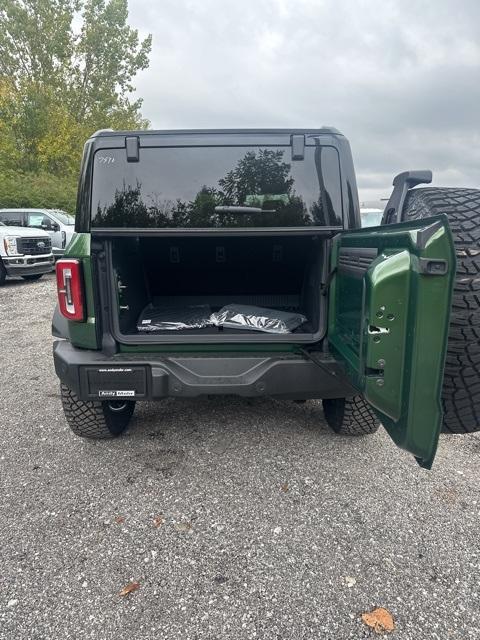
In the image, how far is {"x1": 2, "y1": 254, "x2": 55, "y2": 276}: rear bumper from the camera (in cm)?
1019

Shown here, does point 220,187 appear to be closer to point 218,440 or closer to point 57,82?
point 218,440

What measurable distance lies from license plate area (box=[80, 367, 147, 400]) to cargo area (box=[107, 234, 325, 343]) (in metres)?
0.23

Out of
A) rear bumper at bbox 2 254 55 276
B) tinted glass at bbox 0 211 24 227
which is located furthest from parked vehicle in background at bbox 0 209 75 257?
rear bumper at bbox 2 254 55 276

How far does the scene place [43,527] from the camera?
2.26 meters

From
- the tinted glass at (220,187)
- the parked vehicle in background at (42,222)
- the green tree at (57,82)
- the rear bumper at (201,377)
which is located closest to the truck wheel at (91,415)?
the rear bumper at (201,377)

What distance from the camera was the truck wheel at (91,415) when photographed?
2902mm

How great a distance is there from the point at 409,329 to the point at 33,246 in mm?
10739

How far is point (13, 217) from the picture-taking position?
41.1 ft

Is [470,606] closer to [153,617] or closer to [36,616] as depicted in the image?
[153,617]

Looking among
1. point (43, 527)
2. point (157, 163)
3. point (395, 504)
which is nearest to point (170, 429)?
point (43, 527)

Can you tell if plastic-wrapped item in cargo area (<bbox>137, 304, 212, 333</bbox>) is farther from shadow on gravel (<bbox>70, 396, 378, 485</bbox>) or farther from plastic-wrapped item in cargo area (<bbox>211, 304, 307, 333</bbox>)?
shadow on gravel (<bbox>70, 396, 378, 485</bbox>)

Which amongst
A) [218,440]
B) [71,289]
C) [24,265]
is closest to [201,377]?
[218,440]

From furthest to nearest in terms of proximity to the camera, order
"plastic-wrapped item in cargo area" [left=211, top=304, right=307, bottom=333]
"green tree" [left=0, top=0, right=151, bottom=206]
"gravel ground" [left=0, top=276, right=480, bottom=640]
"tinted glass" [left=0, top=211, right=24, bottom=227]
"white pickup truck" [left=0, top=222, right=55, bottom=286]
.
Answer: "green tree" [left=0, top=0, right=151, bottom=206]
"tinted glass" [left=0, top=211, right=24, bottom=227]
"white pickup truck" [left=0, top=222, right=55, bottom=286]
"plastic-wrapped item in cargo area" [left=211, top=304, right=307, bottom=333]
"gravel ground" [left=0, top=276, right=480, bottom=640]

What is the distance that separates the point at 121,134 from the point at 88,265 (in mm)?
809
